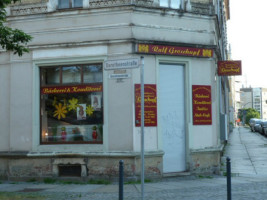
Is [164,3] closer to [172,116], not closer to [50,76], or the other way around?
[172,116]

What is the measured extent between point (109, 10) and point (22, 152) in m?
4.96

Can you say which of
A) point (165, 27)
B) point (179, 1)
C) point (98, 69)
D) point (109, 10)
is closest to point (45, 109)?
point (98, 69)

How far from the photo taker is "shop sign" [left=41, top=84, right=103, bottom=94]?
1198 cm

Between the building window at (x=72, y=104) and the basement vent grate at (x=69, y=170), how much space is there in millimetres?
740

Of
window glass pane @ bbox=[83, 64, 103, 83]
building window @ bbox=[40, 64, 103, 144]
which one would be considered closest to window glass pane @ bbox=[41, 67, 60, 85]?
building window @ bbox=[40, 64, 103, 144]

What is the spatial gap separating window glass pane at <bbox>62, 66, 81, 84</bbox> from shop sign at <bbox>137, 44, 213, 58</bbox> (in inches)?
79.9

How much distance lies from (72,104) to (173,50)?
3472mm

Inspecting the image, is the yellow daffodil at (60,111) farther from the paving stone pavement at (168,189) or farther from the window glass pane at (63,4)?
the window glass pane at (63,4)

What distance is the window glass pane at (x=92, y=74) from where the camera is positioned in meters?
12.0

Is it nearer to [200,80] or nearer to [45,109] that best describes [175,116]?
[200,80]

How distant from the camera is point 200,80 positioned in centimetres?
1258

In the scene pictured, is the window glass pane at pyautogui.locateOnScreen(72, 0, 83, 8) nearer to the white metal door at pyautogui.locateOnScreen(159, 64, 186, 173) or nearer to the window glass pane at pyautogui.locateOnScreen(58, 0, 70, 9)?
the window glass pane at pyautogui.locateOnScreen(58, 0, 70, 9)

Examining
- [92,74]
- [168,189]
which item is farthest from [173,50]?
[168,189]

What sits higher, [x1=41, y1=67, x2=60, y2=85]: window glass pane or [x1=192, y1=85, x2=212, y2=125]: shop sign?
[x1=41, y1=67, x2=60, y2=85]: window glass pane
